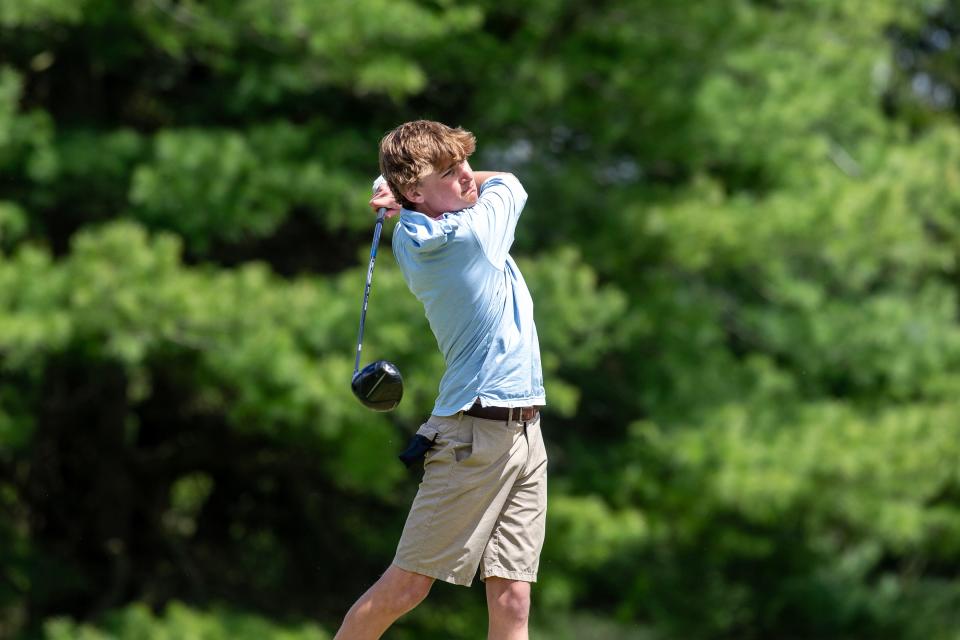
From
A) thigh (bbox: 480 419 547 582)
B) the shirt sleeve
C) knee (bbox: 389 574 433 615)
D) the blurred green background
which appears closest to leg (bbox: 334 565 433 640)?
knee (bbox: 389 574 433 615)

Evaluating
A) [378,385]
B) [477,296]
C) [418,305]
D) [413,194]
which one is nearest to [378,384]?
[378,385]

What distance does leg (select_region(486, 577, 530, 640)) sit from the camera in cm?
321

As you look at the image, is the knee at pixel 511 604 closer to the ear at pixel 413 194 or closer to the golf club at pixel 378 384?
the golf club at pixel 378 384

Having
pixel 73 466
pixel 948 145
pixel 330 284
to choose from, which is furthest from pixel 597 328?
pixel 73 466

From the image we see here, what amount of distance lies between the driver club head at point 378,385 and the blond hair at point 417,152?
0.43 meters

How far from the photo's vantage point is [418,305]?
6844mm

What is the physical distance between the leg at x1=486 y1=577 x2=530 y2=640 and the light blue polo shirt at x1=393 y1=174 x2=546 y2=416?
0.43m

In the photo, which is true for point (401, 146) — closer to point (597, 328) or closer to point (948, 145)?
point (597, 328)

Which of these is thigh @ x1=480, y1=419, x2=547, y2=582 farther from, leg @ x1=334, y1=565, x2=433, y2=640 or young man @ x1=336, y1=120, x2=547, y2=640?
leg @ x1=334, y1=565, x2=433, y2=640

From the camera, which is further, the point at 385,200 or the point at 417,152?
the point at 385,200

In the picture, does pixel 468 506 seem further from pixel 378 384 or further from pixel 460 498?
pixel 378 384

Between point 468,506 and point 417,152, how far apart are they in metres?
0.82

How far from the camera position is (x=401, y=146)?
301cm

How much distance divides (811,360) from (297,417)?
3.82 metres
